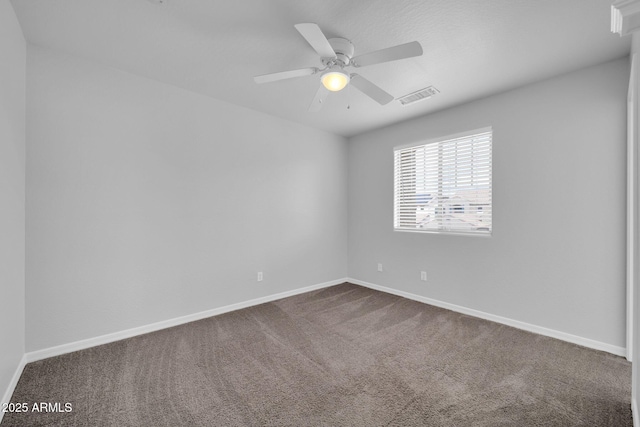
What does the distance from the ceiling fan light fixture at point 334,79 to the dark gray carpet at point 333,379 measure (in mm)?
2271

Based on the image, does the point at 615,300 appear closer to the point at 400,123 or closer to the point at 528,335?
the point at 528,335

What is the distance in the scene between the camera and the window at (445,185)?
126 inches

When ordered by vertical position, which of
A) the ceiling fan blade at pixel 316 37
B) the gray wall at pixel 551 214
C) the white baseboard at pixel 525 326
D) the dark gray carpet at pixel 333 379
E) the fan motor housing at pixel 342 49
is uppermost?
the fan motor housing at pixel 342 49

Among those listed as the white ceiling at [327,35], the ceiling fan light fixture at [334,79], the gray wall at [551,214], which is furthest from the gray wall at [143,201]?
the gray wall at [551,214]

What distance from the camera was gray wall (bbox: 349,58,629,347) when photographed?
2.38 metres

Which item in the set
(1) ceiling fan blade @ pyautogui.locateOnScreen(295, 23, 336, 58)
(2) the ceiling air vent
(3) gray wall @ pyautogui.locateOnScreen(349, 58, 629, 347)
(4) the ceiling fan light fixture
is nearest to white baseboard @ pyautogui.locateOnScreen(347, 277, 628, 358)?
(3) gray wall @ pyautogui.locateOnScreen(349, 58, 629, 347)

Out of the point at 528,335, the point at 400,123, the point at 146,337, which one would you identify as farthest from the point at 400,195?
the point at 146,337

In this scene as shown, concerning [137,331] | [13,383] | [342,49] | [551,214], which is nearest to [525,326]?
[551,214]

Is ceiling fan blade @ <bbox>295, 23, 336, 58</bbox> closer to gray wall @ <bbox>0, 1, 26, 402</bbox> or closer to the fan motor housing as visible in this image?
the fan motor housing

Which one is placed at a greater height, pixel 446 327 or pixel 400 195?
pixel 400 195

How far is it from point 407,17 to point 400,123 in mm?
2236

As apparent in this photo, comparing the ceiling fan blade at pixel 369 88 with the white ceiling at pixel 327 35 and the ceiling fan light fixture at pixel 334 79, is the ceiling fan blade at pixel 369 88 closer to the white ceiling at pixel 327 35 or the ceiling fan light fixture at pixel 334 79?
the ceiling fan light fixture at pixel 334 79

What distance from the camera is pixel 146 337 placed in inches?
104

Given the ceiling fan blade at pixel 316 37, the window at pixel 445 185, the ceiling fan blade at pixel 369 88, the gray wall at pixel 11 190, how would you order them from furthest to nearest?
the window at pixel 445 185 → the ceiling fan blade at pixel 369 88 → the gray wall at pixel 11 190 → the ceiling fan blade at pixel 316 37
